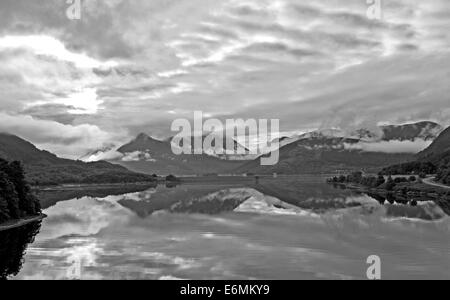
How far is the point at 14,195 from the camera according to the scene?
73750mm

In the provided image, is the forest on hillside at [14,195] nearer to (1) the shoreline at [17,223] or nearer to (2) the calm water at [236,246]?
(1) the shoreline at [17,223]

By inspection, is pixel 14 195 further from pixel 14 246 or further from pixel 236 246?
pixel 236 246

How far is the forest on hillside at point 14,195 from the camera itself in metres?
70.2

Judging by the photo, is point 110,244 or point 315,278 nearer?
point 315,278

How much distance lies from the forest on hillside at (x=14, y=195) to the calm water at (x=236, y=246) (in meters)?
4.33

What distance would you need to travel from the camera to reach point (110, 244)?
56.1m

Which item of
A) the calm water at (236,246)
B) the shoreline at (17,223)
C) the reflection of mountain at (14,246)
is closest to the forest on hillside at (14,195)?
the shoreline at (17,223)

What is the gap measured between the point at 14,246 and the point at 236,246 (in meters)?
25.9

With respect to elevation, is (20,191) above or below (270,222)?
above

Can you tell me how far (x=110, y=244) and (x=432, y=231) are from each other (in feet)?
149

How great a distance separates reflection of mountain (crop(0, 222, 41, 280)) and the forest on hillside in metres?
3.60

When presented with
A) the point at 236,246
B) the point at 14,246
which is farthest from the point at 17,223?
the point at 236,246
